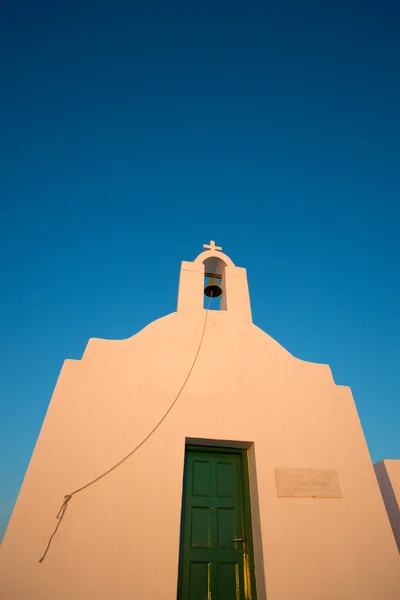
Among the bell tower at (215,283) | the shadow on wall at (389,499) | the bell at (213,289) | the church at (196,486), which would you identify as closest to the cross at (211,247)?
the bell tower at (215,283)

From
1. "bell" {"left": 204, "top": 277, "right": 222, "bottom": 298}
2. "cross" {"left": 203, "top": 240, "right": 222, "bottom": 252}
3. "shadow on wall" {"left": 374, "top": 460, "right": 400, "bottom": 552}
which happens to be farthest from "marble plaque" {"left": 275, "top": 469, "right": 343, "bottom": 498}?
"cross" {"left": 203, "top": 240, "right": 222, "bottom": 252}

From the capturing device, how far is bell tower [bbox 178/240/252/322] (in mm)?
6738

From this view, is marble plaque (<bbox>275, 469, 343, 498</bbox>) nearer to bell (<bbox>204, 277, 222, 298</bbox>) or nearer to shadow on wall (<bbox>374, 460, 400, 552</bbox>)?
shadow on wall (<bbox>374, 460, 400, 552</bbox>)

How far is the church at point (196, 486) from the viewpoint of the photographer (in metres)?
3.72

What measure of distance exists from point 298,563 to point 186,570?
1446 mm

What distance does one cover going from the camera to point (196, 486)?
185 inches

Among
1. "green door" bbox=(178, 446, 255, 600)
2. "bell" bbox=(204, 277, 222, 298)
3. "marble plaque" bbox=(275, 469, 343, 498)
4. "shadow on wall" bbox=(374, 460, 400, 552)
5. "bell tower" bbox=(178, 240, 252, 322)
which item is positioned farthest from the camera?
"bell" bbox=(204, 277, 222, 298)

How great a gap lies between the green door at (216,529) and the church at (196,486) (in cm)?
2

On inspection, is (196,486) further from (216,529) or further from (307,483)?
(307,483)

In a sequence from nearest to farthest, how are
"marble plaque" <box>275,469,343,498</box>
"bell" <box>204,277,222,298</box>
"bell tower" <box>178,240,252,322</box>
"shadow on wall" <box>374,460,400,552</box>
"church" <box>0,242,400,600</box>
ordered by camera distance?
"church" <box>0,242,400,600</box> < "marble plaque" <box>275,469,343,498</box> < "shadow on wall" <box>374,460,400,552</box> < "bell tower" <box>178,240,252,322</box> < "bell" <box>204,277,222,298</box>

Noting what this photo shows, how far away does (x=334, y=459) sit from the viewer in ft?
16.3

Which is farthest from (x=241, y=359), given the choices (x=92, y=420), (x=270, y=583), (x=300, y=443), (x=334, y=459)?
(x=270, y=583)

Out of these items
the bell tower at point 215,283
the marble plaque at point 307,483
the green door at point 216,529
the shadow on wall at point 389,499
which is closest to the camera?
the green door at point 216,529

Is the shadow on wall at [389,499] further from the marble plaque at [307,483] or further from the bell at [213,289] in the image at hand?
the bell at [213,289]
